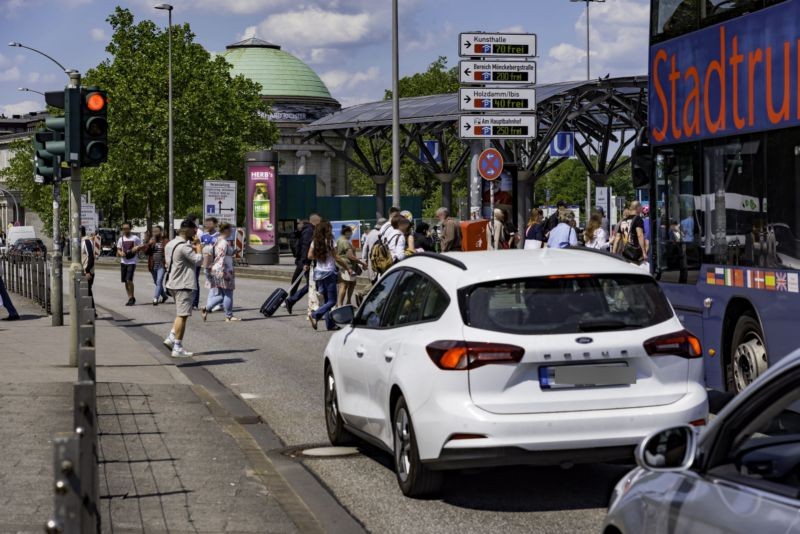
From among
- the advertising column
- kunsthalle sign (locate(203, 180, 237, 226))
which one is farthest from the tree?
kunsthalle sign (locate(203, 180, 237, 226))

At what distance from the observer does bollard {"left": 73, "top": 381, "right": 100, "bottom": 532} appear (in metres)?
4.18

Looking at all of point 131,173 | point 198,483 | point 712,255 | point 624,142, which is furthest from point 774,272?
point 131,173

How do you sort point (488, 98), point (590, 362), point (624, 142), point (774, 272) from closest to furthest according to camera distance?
point (590, 362), point (774, 272), point (488, 98), point (624, 142)

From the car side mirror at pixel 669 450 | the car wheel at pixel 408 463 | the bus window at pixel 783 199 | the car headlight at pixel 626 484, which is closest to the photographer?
the car side mirror at pixel 669 450

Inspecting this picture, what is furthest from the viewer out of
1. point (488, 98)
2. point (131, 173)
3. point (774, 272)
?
point (131, 173)

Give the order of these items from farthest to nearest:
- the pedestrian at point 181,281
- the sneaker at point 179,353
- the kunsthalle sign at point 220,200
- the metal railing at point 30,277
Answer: the kunsthalle sign at point 220,200 → the metal railing at point 30,277 → the sneaker at point 179,353 → the pedestrian at point 181,281

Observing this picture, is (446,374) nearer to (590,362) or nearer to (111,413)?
(590,362)

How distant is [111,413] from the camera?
1155cm

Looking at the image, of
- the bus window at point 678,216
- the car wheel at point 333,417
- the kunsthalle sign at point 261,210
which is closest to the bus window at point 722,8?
the bus window at point 678,216

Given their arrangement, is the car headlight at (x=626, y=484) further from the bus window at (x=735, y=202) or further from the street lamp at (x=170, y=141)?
the street lamp at (x=170, y=141)

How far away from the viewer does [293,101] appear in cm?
12838

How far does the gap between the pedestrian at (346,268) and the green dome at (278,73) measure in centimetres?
10469

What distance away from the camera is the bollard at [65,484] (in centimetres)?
389

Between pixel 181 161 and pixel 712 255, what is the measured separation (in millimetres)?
65560
